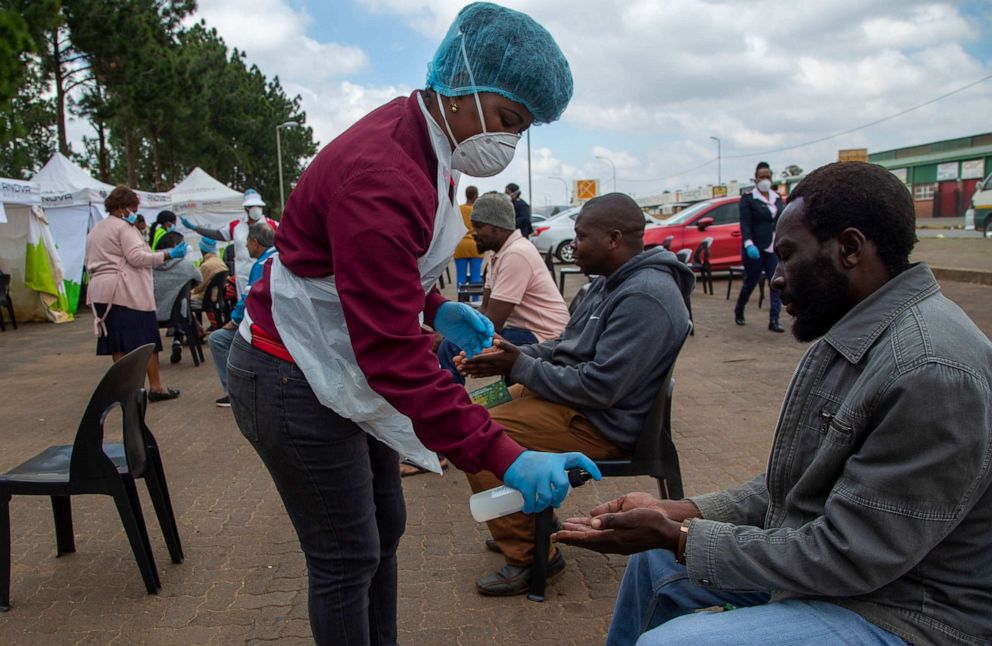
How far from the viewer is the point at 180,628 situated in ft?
9.15

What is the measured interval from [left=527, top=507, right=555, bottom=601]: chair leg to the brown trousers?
0.07m

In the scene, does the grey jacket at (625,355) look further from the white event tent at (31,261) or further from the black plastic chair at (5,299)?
the black plastic chair at (5,299)

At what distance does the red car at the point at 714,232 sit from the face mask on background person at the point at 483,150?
12.9 meters

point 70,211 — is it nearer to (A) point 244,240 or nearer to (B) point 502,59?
(A) point 244,240

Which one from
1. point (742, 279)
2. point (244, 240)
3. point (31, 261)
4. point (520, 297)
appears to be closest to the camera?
point (520, 297)

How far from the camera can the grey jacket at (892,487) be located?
1.26 meters

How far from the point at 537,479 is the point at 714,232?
1406cm

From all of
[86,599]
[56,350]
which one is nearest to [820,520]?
[86,599]

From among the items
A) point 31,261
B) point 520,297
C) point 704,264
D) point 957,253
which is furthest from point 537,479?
point 957,253

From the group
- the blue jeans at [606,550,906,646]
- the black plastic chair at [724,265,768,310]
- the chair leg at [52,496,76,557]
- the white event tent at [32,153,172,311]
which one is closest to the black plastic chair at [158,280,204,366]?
the chair leg at [52,496,76,557]

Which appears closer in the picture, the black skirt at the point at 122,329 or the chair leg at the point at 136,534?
the chair leg at the point at 136,534

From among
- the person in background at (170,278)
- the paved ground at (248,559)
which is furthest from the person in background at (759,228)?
the person in background at (170,278)

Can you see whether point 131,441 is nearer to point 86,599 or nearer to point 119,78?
point 86,599

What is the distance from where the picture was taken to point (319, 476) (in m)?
1.84
